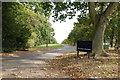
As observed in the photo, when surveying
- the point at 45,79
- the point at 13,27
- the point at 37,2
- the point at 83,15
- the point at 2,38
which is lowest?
the point at 45,79

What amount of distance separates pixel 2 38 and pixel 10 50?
1.75m

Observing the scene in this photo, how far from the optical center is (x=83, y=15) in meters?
15.9

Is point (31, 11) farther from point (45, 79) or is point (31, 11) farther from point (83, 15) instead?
point (45, 79)

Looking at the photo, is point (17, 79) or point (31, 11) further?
point (31, 11)

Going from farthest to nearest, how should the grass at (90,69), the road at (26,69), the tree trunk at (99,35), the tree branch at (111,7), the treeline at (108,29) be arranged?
the treeline at (108,29) → the tree trunk at (99,35) → the tree branch at (111,7) → the road at (26,69) → the grass at (90,69)

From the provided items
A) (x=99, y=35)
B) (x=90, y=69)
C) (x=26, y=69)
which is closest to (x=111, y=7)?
(x=99, y=35)

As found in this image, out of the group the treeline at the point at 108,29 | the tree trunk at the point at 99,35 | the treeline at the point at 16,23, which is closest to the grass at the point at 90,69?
the tree trunk at the point at 99,35

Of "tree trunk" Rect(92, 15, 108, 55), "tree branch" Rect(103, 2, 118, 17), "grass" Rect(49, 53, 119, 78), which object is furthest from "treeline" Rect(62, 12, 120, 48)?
"grass" Rect(49, 53, 119, 78)

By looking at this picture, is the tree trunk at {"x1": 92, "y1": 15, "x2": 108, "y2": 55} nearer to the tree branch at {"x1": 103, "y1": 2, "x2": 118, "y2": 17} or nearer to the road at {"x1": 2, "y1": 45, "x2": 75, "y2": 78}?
the tree branch at {"x1": 103, "y1": 2, "x2": 118, "y2": 17}

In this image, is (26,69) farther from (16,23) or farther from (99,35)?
(16,23)

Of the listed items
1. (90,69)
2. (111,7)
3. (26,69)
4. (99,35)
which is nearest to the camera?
(90,69)

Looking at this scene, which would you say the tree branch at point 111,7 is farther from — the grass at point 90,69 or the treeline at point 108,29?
the grass at point 90,69

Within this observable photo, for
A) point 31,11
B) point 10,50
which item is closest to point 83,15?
point 31,11

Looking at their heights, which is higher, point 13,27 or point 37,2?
point 37,2
